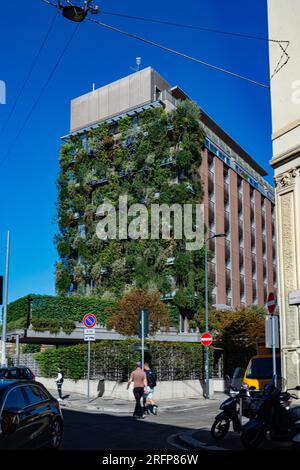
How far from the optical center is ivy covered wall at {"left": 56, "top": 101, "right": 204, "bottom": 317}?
149 ft

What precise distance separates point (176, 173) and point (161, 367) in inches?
910

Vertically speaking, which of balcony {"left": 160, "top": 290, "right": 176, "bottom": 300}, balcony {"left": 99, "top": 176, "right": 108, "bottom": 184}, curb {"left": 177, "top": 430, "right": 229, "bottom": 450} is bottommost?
curb {"left": 177, "top": 430, "right": 229, "bottom": 450}

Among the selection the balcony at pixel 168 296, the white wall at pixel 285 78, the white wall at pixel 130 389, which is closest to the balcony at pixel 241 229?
the balcony at pixel 168 296

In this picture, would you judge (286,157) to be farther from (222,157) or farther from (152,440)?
(222,157)

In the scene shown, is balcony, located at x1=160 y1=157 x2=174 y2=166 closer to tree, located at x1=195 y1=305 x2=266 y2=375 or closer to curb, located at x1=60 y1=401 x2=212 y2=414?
tree, located at x1=195 y1=305 x2=266 y2=375

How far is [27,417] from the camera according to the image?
29.0 ft

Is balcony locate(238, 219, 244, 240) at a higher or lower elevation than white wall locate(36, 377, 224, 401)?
higher

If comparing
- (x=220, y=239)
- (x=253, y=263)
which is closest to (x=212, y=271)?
(x=220, y=239)

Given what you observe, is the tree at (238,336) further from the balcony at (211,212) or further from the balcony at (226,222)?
the balcony at (226,222)

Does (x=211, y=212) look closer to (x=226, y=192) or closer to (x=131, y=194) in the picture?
(x=226, y=192)

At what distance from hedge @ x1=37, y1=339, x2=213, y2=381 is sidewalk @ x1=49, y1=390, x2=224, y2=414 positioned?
4.27ft

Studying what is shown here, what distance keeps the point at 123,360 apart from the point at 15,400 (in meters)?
17.6

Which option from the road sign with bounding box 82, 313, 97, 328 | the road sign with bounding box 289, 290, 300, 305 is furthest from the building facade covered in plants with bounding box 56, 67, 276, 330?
the road sign with bounding box 289, 290, 300, 305

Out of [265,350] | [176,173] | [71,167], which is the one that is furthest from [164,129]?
[265,350]
